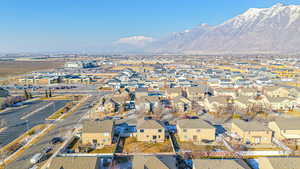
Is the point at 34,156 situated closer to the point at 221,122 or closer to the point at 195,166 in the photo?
the point at 195,166

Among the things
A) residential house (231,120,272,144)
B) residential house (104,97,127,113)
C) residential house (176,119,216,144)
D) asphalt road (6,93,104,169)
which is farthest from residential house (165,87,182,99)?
residential house (231,120,272,144)

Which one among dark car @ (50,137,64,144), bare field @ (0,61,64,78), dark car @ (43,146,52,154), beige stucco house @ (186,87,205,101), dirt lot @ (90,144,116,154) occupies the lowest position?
dirt lot @ (90,144,116,154)

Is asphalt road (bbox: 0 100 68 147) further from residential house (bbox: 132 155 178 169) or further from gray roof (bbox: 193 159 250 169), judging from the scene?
gray roof (bbox: 193 159 250 169)

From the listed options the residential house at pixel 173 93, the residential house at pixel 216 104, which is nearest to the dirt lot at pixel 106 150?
the residential house at pixel 216 104

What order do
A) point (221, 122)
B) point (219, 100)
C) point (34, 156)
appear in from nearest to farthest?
point (34, 156)
point (221, 122)
point (219, 100)

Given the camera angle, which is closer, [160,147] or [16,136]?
[160,147]

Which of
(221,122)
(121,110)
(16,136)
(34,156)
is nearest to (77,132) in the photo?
(34,156)

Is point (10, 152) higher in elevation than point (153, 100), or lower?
lower
